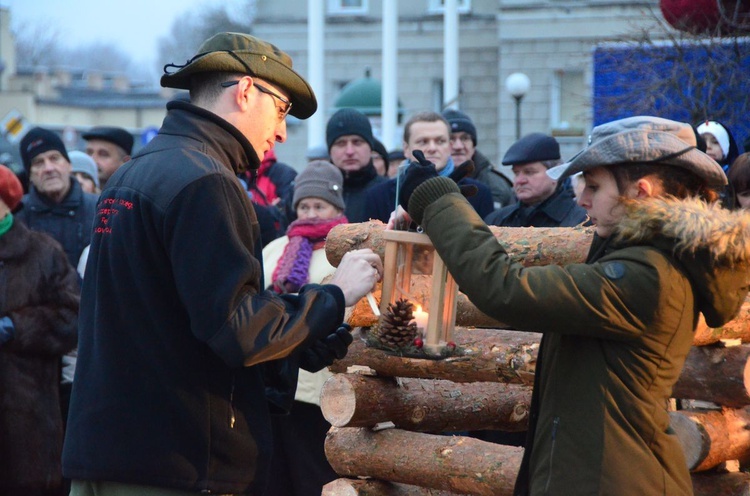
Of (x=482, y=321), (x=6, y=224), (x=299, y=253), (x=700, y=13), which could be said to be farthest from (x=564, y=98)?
(x=482, y=321)

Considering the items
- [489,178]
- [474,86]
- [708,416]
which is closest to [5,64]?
[474,86]

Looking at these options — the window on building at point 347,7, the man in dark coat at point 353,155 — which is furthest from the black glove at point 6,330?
the window on building at point 347,7

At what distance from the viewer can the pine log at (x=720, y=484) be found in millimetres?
4906

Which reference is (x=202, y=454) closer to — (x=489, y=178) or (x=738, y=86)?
(x=489, y=178)

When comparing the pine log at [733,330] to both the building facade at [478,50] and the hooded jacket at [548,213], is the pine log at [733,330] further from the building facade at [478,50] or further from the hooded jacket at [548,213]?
the building facade at [478,50]

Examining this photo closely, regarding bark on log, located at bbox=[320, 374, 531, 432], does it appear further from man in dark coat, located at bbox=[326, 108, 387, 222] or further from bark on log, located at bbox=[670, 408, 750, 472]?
man in dark coat, located at bbox=[326, 108, 387, 222]

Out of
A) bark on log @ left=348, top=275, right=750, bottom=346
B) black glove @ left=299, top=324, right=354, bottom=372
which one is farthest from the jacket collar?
black glove @ left=299, top=324, right=354, bottom=372

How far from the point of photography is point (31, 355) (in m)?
6.60

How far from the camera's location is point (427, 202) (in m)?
3.52

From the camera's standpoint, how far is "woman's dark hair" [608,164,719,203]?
11.1 ft

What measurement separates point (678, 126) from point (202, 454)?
1.90 m

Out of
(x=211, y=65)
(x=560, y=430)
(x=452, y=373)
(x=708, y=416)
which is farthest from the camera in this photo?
(x=452, y=373)

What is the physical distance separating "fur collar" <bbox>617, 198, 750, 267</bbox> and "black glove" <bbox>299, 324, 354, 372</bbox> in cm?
117

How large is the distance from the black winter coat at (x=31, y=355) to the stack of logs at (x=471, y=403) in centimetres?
195
